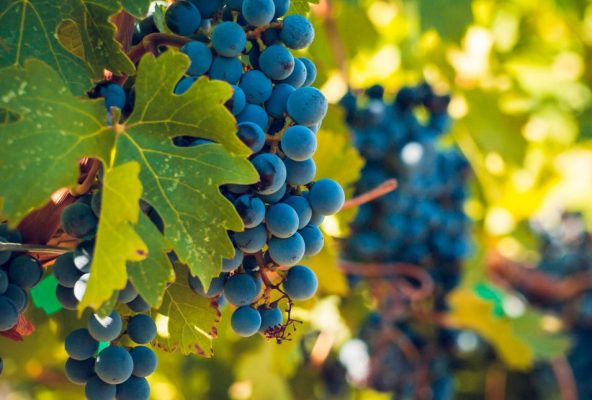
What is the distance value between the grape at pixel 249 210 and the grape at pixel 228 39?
0.47ft

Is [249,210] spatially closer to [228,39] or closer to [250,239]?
[250,239]

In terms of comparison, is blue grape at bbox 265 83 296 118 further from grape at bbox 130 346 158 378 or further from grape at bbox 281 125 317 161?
grape at bbox 130 346 158 378

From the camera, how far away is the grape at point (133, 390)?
31.0 inches

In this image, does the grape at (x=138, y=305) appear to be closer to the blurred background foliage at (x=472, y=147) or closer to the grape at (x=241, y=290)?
the grape at (x=241, y=290)

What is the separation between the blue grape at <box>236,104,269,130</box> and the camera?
2.48 ft

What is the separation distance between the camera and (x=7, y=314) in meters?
0.76

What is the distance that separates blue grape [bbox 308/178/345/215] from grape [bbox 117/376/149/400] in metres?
0.25

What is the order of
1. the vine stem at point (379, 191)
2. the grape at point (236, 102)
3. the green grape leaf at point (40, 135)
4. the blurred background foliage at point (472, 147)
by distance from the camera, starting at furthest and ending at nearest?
the blurred background foliage at point (472, 147)
the vine stem at point (379, 191)
the grape at point (236, 102)
the green grape leaf at point (40, 135)

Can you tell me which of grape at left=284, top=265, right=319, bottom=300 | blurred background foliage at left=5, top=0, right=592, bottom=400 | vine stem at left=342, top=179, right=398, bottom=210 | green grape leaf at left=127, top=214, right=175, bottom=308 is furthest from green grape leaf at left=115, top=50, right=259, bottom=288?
blurred background foliage at left=5, top=0, right=592, bottom=400

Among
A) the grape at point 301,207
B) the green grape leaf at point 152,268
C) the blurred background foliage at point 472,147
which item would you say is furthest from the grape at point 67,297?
the blurred background foliage at point 472,147

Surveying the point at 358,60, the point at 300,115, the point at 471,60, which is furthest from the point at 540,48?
the point at 300,115

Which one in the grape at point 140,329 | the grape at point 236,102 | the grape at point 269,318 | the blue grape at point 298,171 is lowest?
the grape at point 140,329

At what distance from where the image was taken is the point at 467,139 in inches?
89.0

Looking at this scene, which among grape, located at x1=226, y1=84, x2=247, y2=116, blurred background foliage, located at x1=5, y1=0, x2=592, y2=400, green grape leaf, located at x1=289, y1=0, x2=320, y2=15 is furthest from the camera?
blurred background foliage, located at x1=5, y1=0, x2=592, y2=400
